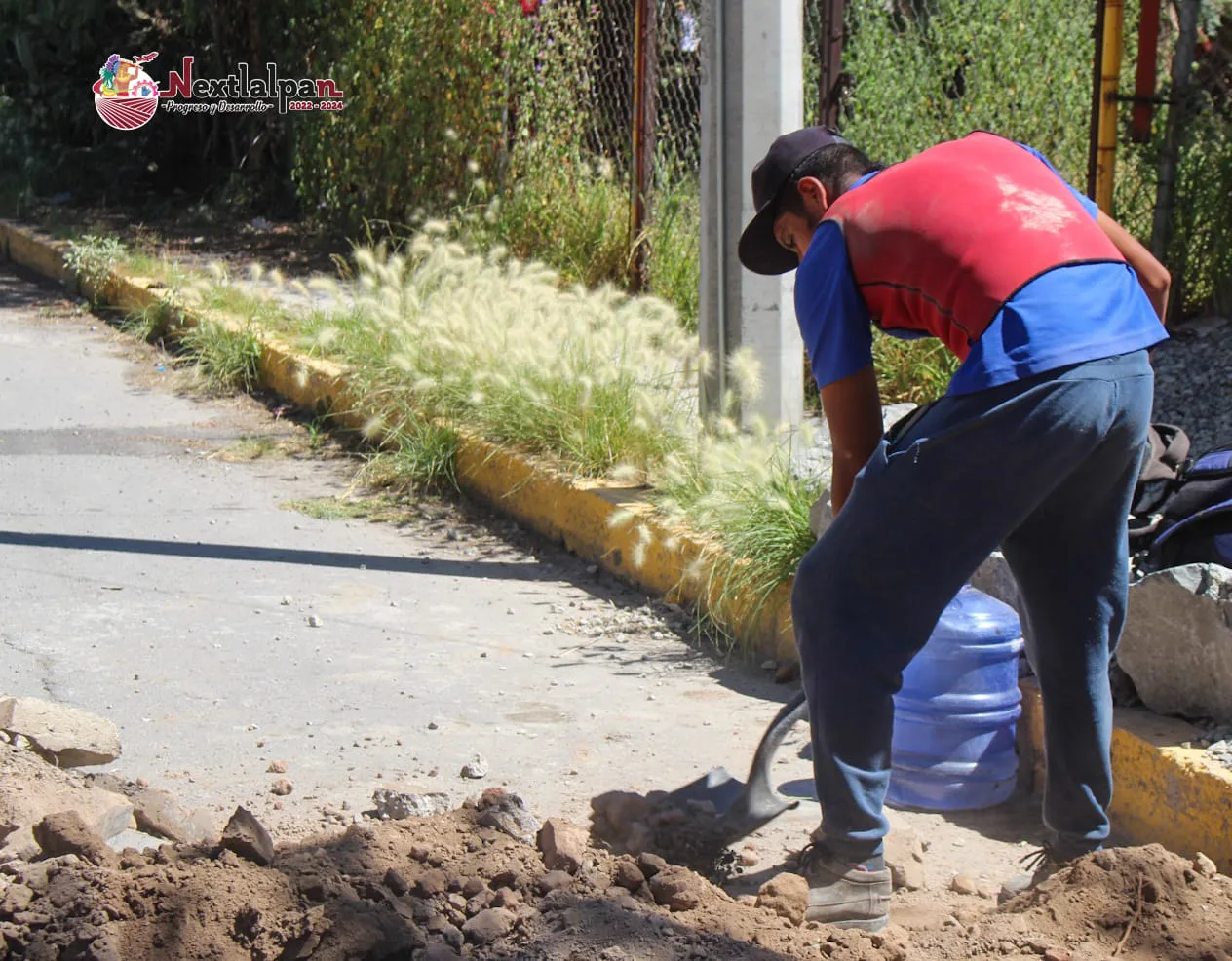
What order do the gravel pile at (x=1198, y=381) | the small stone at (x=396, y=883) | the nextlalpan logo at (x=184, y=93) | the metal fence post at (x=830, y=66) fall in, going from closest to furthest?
the small stone at (x=396, y=883)
the gravel pile at (x=1198, y=381)
the metal fence post at (x=830, y=66)
the nextlalpan logo at (x=184, y=93)

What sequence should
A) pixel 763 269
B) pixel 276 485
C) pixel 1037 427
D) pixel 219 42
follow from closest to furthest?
pixel 1037 427 < pixel 763 269 < pixel 276 485 < pixel 219 42

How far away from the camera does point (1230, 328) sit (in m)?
7.07

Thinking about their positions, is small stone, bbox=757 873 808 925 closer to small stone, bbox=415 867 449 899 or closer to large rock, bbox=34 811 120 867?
small stone, bbox=415 867 449 899

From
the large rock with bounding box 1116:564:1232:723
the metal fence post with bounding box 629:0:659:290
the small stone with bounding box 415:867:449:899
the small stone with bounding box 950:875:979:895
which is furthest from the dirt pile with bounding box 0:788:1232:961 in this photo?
the metal fence post with bounding box 629:0:659:290

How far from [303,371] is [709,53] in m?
3.41

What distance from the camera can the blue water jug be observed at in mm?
3803

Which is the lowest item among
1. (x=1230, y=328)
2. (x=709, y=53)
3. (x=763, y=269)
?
(x=1230, y=328)

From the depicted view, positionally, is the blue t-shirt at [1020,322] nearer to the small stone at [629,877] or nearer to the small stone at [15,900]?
the small stone at [629,877]

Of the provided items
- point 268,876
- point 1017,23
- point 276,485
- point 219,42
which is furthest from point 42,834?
point 219,42

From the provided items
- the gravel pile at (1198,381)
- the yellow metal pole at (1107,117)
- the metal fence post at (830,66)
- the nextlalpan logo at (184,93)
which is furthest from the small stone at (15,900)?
the nextlalpan logo at (184,93)

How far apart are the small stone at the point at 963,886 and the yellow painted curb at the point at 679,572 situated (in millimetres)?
440

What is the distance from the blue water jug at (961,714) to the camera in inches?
150

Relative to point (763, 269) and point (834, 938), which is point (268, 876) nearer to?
point (834, 938)

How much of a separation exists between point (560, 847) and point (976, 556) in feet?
3.33
